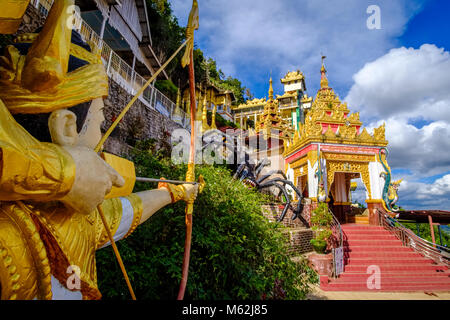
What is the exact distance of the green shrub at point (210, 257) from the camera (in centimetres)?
230

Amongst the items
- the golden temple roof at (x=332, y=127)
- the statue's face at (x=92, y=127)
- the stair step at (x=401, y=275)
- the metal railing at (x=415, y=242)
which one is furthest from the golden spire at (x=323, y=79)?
the statue's face at (x=92, y=127)

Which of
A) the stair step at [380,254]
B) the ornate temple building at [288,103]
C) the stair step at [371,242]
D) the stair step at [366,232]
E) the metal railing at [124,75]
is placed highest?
the ornate temple building at [288,103]

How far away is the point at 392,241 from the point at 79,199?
1032cm

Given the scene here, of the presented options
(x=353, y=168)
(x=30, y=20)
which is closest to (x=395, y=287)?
(x=353, y=168)

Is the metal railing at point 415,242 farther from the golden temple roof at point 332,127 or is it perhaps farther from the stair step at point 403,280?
the golden temple roof at point 332,127

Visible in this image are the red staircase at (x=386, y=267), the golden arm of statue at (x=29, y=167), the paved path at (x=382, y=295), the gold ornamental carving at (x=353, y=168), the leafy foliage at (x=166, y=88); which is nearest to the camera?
the golden arm of statue at (x=29, y=167)

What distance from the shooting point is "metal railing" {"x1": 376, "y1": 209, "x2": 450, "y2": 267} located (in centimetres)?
741

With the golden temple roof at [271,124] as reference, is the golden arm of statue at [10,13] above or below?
below

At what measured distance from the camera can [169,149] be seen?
9.98 m

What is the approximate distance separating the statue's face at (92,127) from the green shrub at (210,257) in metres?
1.60

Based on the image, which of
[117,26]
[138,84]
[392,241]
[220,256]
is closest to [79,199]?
[220,256]

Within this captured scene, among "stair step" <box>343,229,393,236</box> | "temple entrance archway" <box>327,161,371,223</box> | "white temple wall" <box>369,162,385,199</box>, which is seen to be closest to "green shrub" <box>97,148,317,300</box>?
"stair step" <box>343,229,393,236</box>

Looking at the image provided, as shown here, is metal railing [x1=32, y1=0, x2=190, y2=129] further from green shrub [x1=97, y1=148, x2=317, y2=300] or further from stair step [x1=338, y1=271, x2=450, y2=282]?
stair step [x1=338, y1=271, x2=450, y2=282]

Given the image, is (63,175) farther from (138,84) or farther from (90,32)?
(138,84)
